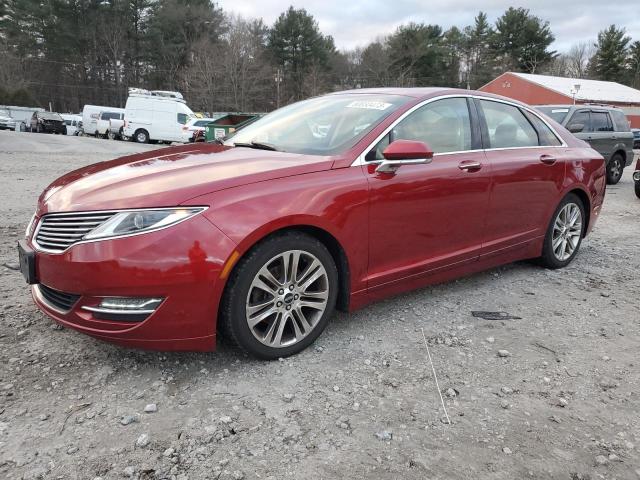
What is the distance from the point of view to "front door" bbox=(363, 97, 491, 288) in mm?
3158

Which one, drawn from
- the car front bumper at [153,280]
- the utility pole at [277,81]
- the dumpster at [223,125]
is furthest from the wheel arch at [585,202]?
the utility pole at [277,81]

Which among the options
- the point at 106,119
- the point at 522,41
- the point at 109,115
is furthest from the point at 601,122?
the point at 522,41

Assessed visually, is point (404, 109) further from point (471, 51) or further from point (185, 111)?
point (471, 51)

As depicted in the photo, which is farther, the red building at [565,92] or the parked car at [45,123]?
the red building at [565,92]

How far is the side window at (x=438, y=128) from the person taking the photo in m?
3.30

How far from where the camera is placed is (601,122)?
1128cm

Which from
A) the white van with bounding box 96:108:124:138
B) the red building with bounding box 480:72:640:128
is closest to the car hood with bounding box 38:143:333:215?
the white van with bounding box 96:108:124:138

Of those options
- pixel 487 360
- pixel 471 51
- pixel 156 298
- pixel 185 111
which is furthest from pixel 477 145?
pixel 471 51

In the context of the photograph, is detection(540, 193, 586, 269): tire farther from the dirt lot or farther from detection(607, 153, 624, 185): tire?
detection(607, 153, 624, 185): tire

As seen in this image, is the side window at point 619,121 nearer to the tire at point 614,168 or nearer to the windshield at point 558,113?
the tire at point 614,168

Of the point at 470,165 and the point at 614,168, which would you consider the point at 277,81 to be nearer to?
the point at 614,168

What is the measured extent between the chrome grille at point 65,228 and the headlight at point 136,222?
40 mm

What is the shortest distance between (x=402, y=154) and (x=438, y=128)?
0.73 m

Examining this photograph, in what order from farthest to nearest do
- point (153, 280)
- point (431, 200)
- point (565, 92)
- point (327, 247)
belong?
point (565, 92) < point (431, 200) < point (327, 247) < point (153, 280)
